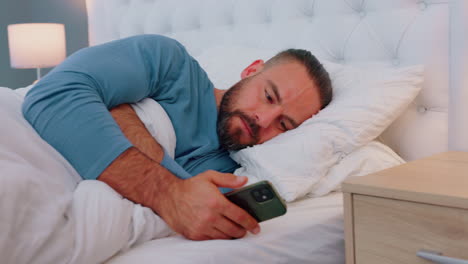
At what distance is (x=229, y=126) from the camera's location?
1.31 meters

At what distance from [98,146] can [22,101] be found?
29cm

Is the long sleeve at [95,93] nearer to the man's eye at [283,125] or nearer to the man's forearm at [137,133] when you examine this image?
the man's forearm at [137,133]

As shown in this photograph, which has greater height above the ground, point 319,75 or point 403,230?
point 319,75

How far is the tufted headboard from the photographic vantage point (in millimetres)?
1288

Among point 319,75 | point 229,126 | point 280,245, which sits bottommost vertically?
point 280,245

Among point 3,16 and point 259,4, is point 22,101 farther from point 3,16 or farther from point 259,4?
point 3,16

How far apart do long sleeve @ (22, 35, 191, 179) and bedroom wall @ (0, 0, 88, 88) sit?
2125 millimetres

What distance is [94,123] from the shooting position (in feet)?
3.26

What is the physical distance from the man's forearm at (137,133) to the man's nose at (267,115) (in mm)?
310

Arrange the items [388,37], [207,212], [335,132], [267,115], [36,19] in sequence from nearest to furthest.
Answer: [207,212] < [335,132] < [267,115] < [388,37] < [36,19]

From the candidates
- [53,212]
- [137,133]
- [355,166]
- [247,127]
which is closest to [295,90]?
[247,127]

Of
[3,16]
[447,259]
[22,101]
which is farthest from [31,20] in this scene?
[447,259]

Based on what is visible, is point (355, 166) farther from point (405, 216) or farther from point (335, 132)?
point (405, 216)

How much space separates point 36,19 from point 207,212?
3261 millimetres
